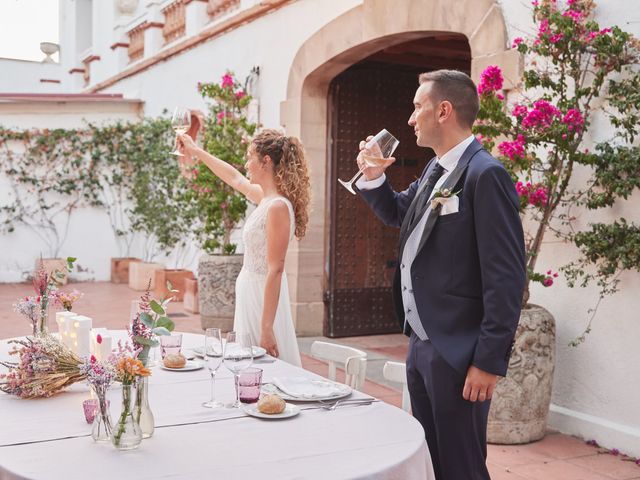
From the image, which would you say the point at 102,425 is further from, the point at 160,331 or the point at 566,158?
the point at 566,158

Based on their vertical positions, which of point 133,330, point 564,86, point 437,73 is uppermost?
point 564,86

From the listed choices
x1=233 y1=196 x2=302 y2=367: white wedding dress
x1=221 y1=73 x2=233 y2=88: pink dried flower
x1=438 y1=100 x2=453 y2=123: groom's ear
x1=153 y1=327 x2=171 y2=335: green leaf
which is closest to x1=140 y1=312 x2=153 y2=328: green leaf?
x1=153 y1=327 x2=171 y2=335: green leaf

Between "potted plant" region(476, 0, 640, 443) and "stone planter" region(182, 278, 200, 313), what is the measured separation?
5465mm

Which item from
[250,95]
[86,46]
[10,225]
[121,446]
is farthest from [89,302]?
[86,46]

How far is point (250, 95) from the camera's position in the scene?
8.60 meters

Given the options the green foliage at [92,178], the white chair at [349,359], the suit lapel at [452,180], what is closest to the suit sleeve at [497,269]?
the suit lapel at [452,180]

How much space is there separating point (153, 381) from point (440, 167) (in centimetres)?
124

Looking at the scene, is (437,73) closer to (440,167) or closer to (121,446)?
(440,167)

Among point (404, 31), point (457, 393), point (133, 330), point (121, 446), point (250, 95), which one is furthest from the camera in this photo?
point (250, 95)

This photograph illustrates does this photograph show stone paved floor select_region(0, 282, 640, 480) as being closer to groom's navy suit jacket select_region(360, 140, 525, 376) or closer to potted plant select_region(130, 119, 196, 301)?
potted plant select_region(130, 119, 196, 301)

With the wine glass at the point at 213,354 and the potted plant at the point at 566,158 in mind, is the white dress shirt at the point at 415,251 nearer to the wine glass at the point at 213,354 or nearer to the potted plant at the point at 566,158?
the wine glass at the point at 213,354

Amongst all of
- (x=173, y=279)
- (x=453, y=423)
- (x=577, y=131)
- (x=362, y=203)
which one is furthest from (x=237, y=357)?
(x=173, y=279)

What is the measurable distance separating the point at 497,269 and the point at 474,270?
0.47 ft

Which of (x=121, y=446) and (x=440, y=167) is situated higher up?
(x=440, y=167)
